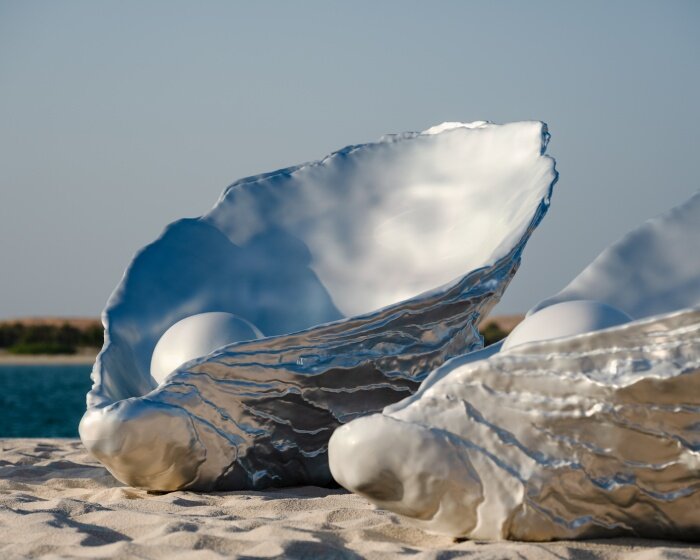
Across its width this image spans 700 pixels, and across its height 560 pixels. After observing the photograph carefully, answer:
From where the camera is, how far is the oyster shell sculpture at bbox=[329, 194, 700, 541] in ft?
10.2

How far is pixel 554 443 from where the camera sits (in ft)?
10.3

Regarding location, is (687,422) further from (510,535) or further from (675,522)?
(510,535)

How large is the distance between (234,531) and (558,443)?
1041mm

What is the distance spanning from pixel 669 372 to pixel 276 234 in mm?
3425

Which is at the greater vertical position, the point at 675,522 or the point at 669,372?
the point at 669,372

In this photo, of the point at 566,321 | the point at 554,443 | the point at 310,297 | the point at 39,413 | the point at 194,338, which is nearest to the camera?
the point at 554,443

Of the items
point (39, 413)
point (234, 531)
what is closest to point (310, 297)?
point (234, 531)

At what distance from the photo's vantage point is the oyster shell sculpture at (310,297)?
4473 mm

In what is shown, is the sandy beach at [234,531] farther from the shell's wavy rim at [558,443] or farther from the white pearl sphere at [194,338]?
the white pearl sphere at [194,338]

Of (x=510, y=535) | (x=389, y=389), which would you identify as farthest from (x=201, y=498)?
(x=510, y=535)

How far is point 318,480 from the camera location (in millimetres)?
4871

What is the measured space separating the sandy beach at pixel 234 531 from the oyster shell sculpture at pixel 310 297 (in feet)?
0.83

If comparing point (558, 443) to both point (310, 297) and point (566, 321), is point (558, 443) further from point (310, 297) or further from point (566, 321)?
point (310, 297)

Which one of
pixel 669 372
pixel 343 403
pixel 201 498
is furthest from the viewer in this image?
pixel 343 403
